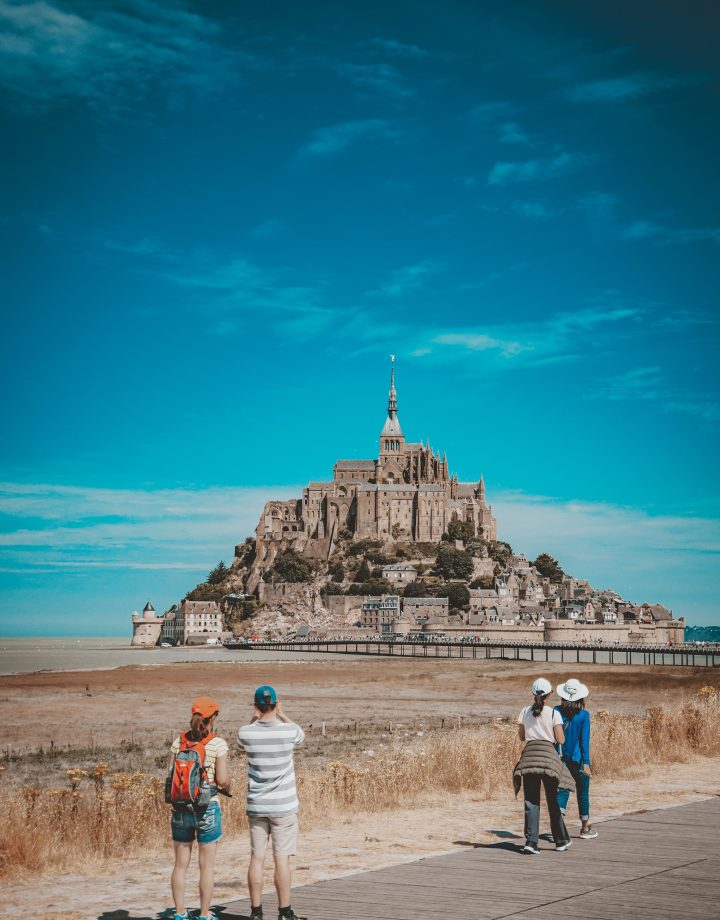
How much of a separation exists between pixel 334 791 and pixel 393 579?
395 ft

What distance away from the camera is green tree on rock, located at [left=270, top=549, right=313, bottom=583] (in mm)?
137375

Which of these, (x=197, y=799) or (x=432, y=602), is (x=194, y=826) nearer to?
(x=197, y=799)

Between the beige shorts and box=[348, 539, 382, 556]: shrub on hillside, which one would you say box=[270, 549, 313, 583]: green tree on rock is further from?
the beige shorts

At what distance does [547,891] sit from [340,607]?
4806 inches

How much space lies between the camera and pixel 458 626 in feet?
388

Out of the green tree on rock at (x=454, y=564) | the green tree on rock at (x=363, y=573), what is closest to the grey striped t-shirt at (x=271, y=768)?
the green tree on rock at (x=454, y=564)

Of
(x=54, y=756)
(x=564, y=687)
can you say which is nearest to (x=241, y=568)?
(x=54, y=756)

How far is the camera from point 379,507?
5645 inches

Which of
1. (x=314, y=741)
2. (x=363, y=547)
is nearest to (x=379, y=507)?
(x=363, y=547)

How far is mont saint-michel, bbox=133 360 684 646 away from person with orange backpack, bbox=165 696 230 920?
11167 cm

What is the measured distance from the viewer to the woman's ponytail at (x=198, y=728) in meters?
7.09

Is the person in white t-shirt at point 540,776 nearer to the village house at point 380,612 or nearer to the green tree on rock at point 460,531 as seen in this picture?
the village house at point 380,612

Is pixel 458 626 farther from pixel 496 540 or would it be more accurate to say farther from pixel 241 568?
pixel 241 568

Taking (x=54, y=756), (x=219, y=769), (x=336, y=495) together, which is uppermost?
(x=336, y=495)
